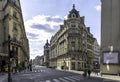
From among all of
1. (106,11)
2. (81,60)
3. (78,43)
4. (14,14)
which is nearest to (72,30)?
(78,43)

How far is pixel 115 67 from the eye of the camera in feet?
179

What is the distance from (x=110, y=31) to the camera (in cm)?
5659

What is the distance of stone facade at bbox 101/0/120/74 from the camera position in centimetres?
5484

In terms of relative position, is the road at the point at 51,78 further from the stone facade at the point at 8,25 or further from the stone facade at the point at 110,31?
the stone facade at the point at 8,25

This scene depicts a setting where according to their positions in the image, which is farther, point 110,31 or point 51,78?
point 110,31

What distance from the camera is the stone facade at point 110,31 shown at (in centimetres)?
5484

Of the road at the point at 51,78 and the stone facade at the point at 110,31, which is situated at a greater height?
the stone facade at the point at 110,31

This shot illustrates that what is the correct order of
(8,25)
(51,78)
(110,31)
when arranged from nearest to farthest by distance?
(51,78) < (110,31) < (8,25)

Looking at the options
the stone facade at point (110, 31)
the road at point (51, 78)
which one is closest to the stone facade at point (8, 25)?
the road at point (51, 78)

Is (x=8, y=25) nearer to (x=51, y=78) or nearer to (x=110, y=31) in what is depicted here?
(x=110, y=31)

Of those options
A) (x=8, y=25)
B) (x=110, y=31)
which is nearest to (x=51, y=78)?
(x=110, y=31)

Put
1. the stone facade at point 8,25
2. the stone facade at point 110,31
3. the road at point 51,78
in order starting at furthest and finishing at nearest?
the stone facade at point 8,25 < the stone facade at point 110,31 < the road at point 51,78

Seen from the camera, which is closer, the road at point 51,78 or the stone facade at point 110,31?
the road at point 51,78

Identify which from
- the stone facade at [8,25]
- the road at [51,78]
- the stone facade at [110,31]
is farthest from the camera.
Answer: the stone facade at [8,25]
